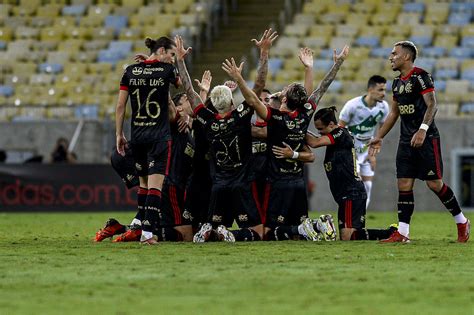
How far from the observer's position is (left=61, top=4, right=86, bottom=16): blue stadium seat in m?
32.8

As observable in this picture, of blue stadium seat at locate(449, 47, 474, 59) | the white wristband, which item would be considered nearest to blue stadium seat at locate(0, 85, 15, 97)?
blue stadium seat at locate(449, 47, 474, 59)

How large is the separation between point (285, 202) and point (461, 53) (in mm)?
14842

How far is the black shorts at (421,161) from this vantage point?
1383 cm

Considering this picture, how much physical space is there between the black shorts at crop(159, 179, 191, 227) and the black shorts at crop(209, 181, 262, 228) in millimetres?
418

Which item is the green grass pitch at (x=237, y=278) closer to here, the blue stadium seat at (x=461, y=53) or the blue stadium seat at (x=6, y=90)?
the blue stadium seat at (x=461, y=53)

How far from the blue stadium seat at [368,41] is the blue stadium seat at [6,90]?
7879 millimetres

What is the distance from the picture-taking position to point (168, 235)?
579 inches

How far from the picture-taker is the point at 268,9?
32938 millimetres

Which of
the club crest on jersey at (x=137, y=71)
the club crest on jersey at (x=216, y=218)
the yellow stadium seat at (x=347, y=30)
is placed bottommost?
the club crest on jersey at (x=216, y=218)

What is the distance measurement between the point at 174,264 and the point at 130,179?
14.8 ft

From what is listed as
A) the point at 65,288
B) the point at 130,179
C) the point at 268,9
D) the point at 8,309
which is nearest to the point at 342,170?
the point at 130,179

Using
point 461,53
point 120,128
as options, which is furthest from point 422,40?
point 120,128

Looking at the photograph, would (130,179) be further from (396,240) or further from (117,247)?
(396,240)

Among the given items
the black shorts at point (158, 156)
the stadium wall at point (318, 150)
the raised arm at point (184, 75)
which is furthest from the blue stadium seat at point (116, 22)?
the black shorts at point (158, 156)
